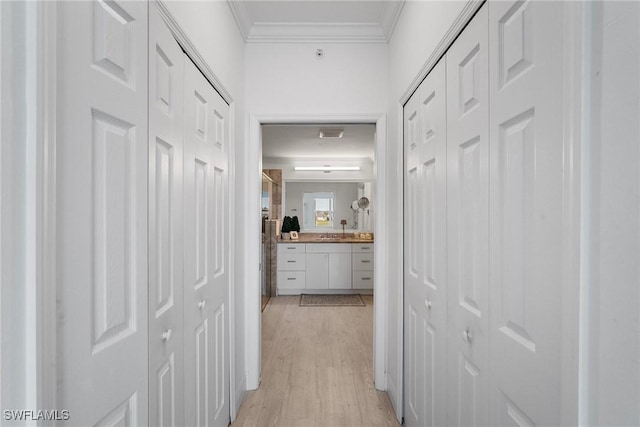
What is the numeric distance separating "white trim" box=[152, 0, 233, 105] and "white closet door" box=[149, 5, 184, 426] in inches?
1.2

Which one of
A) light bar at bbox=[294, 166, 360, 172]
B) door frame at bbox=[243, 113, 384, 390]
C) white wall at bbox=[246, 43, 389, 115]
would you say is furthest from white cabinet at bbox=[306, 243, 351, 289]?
white wall at bbox=[246, 43, 389, 115]

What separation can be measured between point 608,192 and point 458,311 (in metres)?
0.81

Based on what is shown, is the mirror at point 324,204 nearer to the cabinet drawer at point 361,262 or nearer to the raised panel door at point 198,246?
the cabinet drawer at point 361,262

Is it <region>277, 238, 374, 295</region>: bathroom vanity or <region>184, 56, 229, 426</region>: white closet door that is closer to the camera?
<region>184, 56, 229, 426</region>: white closet door

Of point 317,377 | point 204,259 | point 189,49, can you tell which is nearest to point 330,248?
point 317,377

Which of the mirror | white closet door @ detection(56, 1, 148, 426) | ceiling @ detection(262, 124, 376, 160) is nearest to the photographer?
white closet door @ detection(56, 1, 148, 426)

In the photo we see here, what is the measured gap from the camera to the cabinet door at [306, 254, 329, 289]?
5.53 metres

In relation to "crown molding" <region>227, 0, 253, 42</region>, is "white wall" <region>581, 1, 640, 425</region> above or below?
below

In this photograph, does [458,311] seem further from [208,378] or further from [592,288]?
[208,378]

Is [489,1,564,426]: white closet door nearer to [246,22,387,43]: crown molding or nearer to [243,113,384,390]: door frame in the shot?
[243,113,384,390]: door frame

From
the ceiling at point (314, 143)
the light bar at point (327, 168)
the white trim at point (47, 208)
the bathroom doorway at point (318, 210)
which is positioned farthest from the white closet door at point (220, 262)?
the light bar at point (327, 168)

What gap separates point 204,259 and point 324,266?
403 centimetres

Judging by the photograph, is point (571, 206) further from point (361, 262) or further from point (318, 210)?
point (318, 210)

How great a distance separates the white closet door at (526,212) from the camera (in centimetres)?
75
